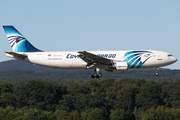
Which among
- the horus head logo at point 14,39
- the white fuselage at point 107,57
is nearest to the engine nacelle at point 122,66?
the white fuselage at point 107,57

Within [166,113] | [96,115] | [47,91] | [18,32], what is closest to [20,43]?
[18,32]

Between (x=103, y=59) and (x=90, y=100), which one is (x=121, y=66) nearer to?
(x=103, y=59)

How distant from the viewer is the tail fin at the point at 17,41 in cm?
5719

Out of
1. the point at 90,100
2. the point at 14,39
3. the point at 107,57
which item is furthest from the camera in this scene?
the point at 90,100

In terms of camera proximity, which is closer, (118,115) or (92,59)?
(92,59)

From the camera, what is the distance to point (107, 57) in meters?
53.8

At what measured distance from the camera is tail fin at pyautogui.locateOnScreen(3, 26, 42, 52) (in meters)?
57.2

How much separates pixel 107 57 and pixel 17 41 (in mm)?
18031

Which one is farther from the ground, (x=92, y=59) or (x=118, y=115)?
(x=92, y=59)

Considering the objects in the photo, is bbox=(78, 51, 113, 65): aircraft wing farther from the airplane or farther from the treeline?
the treeline

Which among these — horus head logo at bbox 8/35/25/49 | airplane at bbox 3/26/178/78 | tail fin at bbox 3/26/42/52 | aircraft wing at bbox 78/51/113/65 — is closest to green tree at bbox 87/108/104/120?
airplane at bbox 3/26/178/78

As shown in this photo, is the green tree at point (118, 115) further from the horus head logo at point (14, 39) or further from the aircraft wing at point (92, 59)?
the horus head logo at point (14, 39)

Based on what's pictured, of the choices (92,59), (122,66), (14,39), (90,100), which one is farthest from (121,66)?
(90,100)

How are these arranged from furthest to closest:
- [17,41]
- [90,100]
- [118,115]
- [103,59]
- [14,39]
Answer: [90,100] < [118,115] < [14,39] < [17,41] < [103,59]
